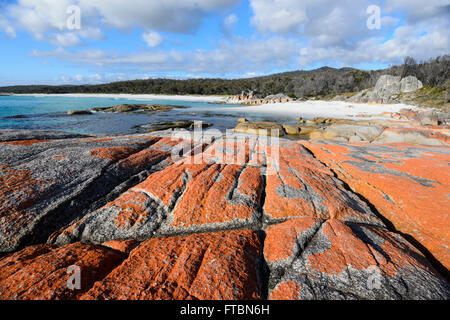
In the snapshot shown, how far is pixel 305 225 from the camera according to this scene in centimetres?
295

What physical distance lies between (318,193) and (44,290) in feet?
13.2

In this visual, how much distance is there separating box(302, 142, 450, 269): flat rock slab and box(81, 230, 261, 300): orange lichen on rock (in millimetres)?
2636

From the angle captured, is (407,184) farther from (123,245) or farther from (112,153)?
(112,153)

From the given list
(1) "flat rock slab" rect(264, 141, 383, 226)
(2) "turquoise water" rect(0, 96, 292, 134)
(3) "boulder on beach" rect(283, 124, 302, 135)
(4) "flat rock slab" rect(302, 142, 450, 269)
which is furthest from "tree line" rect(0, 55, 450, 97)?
(1) "flat rock slab" rect(264, 141, 383, 226)

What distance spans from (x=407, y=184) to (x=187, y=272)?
→ 4.72 meters

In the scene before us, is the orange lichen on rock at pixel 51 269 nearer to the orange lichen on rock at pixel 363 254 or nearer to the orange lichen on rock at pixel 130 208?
the orange lichen on rock at pixel 130 208

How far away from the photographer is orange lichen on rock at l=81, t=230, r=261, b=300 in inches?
78.2

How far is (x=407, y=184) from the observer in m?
4.20

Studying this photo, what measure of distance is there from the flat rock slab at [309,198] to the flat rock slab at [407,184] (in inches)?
16.5

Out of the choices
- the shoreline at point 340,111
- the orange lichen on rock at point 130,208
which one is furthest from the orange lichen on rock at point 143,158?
the shoreline at point 340,111

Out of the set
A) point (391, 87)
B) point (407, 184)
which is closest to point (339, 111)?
point (391, 87)

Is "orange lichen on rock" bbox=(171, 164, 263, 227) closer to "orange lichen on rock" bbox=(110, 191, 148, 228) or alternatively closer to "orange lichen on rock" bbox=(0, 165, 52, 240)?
"orange lichen on rock" bbox=(110, 191, 148, 228)

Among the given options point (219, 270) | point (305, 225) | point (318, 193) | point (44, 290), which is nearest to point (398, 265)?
point (305, 225)
